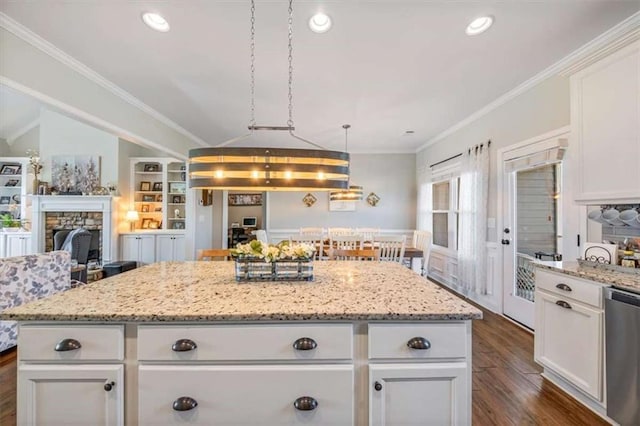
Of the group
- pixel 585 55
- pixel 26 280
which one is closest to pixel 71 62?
pixel 26 280

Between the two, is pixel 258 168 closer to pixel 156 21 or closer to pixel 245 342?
pixel 245 342

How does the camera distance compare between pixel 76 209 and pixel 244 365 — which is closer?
pixel 244 365

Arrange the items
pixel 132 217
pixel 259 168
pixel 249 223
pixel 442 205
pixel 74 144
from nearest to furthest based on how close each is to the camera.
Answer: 1. pixel 259 168
2. pixel 442 205
3. pixel 74 144
4. pixel 132 217
5. pixel 249 223

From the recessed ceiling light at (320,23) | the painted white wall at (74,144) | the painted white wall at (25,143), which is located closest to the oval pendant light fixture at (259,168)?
the recessed ceiling light at (320,23)

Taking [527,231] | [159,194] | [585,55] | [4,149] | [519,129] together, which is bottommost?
[527,231]

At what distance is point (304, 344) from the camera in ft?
4.04

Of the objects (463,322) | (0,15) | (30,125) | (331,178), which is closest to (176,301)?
(331,178)

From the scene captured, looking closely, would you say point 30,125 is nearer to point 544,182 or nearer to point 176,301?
point 176,301

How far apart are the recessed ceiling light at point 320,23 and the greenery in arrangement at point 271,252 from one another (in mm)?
1639

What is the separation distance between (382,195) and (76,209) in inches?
238

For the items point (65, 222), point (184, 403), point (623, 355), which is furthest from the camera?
point (65, 222)

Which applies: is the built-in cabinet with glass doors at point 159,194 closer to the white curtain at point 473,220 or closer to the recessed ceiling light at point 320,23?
the recessed ceiling light at point 320,23

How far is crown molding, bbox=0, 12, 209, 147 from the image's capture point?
2.27 meters

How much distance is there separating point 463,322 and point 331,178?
94 cm
